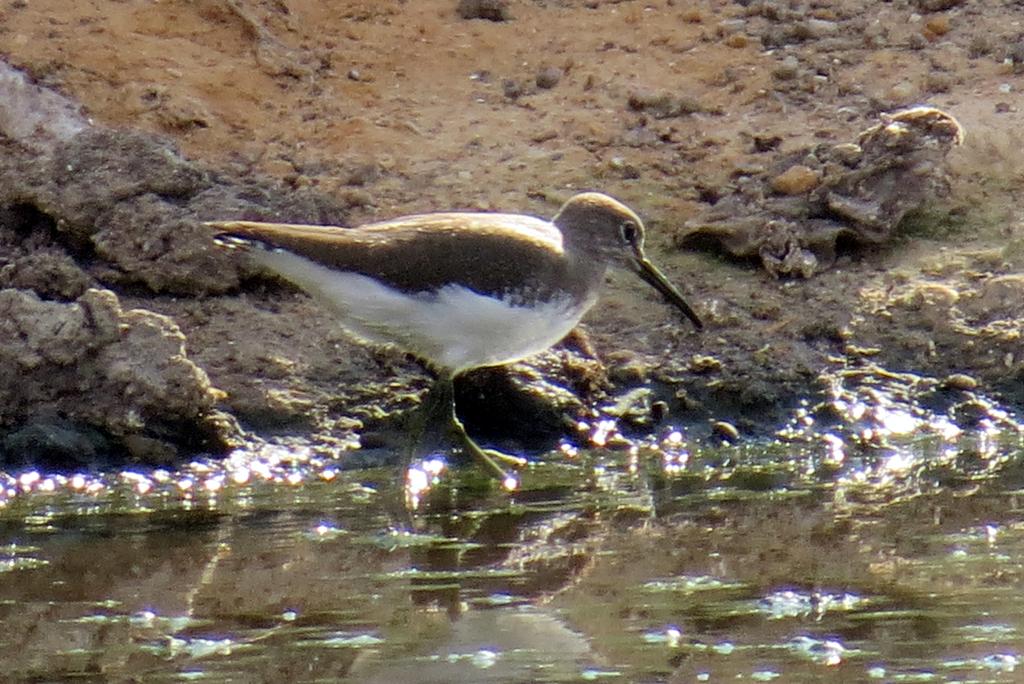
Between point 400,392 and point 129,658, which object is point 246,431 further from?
point 129,658

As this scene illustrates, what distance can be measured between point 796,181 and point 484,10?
2.16 metres

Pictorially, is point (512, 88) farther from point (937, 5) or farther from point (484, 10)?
point (937, 5)

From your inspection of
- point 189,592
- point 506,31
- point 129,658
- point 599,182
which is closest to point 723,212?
point 599,182

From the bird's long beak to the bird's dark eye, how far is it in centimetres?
7

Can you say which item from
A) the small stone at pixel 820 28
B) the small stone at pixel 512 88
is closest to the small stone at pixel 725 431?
the small stone at pixel 512 88

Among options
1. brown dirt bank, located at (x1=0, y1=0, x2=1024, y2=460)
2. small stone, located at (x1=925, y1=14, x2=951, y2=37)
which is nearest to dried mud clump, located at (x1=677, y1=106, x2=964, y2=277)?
brown dirt bank, located at (x1=0, y1=0, x2=1024, y2=460)

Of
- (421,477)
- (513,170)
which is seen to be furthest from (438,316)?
(513,170)

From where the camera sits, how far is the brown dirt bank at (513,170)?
7.28m

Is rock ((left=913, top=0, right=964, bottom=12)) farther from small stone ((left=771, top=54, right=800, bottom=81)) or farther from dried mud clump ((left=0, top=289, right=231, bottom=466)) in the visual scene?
dried mud clump ((left=0, top=289, right=231, bottom=466))

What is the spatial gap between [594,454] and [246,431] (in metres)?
1.26

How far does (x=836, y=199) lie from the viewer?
789cm

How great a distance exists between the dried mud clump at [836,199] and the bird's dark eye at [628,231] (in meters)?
0.77

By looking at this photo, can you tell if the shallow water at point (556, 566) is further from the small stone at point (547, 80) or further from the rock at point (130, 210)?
the small stone at point (547, 80)

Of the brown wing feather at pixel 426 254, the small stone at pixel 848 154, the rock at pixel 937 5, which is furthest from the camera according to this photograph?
the rock at pixel 937 5
